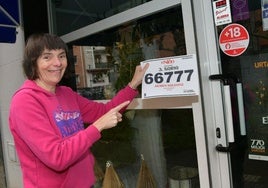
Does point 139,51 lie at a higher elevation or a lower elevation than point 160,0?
lower

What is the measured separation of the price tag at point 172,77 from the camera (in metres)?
2.23

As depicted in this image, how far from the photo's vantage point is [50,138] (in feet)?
6.04

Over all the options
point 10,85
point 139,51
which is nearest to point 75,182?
point 139,51

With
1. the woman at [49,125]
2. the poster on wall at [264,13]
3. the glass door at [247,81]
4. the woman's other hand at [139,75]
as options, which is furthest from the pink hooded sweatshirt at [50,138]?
the poster on wall at [264,13]

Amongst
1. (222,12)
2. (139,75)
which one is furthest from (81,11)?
(222,12)

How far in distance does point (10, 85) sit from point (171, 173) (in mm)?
2471

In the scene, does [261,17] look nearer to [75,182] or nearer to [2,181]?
[75,182]

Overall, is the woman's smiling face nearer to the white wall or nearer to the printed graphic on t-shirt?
the printed graphic on t-shirt

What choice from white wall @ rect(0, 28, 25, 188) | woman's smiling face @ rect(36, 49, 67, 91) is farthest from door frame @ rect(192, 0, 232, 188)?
white wall @ rect(0, 28, 25, 188)

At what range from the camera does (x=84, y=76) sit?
155 inches

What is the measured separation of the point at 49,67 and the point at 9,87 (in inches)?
106

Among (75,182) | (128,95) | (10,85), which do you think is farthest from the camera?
(10,85)

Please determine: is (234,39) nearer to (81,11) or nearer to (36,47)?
(36,47)

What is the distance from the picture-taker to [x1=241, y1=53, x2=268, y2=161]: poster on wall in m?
2.38
